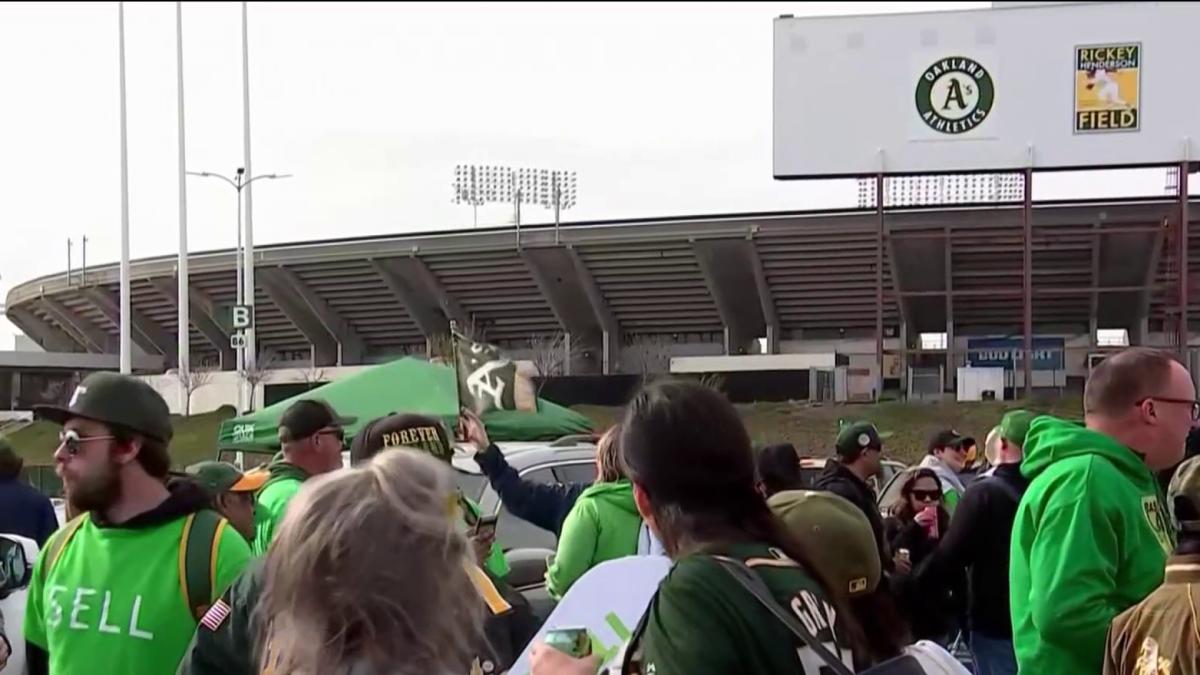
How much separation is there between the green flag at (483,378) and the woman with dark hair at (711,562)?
4.20 meters

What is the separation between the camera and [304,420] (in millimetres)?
4867

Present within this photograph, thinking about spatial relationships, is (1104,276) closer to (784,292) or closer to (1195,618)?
(784,292)

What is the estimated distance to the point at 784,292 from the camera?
4900cm

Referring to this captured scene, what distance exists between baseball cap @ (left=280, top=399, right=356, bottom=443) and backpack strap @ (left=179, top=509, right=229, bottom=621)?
67.6 inches

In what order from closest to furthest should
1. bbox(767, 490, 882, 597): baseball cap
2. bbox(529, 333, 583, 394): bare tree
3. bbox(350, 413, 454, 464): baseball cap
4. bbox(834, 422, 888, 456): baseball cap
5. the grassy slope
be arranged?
1. bbox(767, 490, 882, 597): baseball cap
2. bbox(350, 413, 454, 464): baseball cap
3. bbox(834, 422, 888, 456): baseball cap
4. the grassy slope
5. bbox(529, 333, 583, 394): bare tree

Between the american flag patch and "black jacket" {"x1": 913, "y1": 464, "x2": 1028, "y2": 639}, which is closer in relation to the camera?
the american flag patch

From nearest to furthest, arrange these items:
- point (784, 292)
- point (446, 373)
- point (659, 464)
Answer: point (659, 464)
point (446, 373)
point (784, 292)

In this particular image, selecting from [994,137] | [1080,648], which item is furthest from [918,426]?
[1080,648]

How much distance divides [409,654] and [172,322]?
60.0 meters

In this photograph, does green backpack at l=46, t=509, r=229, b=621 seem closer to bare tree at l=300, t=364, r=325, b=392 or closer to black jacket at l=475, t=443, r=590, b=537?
black jacket at l=475, t=443, r=590, b=537

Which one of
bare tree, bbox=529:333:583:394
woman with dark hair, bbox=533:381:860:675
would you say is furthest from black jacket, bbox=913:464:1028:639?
bare tree, bbox=529:333:583:394

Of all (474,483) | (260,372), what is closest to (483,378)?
(474,483)

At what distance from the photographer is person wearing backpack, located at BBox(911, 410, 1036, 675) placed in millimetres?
5168

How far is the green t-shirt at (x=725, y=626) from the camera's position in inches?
78.0
